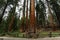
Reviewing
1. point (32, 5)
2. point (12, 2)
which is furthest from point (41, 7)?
point (32, 5)

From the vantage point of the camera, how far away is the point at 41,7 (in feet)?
109

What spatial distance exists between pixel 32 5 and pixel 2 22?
1553cm

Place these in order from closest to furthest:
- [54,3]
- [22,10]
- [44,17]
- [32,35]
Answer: [32,35] < [22,10] < [54,3] < [44,17]

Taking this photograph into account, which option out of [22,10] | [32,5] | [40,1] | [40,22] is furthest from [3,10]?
[32,5]

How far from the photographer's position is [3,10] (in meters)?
30.1

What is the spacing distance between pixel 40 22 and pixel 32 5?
20841 mm

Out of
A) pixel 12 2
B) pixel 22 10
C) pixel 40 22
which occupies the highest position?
pixel 12 2

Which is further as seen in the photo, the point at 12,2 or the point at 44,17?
the point at 44,17

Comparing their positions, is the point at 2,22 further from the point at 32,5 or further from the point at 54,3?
the point at 32,5

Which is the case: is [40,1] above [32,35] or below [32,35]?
above

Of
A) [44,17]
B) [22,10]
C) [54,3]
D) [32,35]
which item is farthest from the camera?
[44,17]

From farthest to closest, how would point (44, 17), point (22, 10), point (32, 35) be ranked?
point (44, 17)
point (22, 10)
point (32, 35)

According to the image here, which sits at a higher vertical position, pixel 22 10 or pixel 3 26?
pixel 22 10

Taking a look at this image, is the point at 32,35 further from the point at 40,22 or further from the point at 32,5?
the point at 40,22
